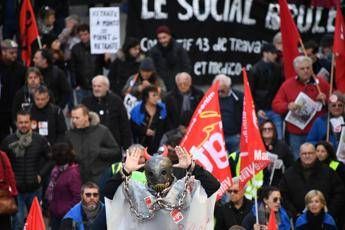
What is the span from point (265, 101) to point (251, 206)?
4.40m

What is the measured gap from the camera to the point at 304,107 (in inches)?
886

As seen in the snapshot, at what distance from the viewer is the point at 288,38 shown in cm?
2275

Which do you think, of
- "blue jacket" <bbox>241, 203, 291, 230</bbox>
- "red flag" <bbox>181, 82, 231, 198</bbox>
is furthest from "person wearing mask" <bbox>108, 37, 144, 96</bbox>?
"red flag" <bbox>181, 82, 231, 198</bbox>

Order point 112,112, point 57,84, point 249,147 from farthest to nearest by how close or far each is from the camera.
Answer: point 57,84
point 112,112
point 249,147

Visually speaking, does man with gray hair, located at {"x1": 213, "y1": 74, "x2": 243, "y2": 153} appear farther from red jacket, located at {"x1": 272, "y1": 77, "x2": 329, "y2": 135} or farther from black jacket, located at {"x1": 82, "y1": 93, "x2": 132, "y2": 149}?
black jacket, located at {"x1": 82, "y1": 93, "x2": 132, "y2": 149}

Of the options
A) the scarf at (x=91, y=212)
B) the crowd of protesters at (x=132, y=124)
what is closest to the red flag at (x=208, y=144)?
the crowd of protesters at (x=132, y=124)

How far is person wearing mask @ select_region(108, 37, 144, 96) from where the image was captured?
950 inches

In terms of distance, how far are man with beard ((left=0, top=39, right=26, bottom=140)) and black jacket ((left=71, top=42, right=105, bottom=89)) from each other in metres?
1.11

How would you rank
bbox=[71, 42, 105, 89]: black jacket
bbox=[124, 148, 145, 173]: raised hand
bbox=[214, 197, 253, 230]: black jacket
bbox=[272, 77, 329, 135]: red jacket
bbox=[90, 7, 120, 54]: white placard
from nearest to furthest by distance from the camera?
bbox=[124, 148, 145, 173]: raised hand → bbox=[214, 197, 253, 230]: black jacket → bbox=[272, 77, 329, 135]: red jacket → bbox=[90, 7, 120, 54]: white placard → bbox=[71, 42, 105, 89]: black jacket

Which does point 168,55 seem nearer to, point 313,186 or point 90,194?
point 313,186

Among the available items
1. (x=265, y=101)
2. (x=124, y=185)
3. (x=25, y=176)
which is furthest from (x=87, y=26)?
(x=124, y=185)

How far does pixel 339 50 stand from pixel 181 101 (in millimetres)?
2134

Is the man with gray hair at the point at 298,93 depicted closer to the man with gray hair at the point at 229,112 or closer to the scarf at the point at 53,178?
the man with gray hair at the point at 229,112

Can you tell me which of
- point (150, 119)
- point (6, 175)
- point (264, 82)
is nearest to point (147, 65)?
point (150, 119)
